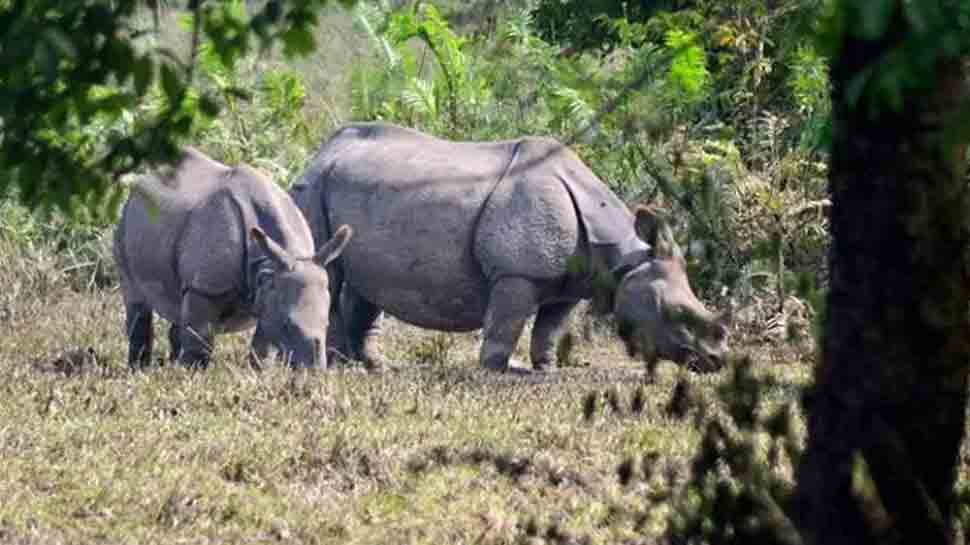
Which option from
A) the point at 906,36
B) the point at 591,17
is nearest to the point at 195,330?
the point at 591,17

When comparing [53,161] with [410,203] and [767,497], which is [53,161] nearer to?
[767,497]

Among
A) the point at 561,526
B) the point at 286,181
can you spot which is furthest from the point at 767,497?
the point at 286,181

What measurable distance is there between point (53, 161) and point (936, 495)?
2.18 m

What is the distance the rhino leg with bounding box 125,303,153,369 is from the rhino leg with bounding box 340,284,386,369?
3.85ft

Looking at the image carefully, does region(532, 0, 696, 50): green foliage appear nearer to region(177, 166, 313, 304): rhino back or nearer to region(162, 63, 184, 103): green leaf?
region(177, 166, 313, 304): rhino back

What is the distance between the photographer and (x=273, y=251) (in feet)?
42.3

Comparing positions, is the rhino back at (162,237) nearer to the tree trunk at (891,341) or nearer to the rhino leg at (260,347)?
the rhino leg at (260,347)

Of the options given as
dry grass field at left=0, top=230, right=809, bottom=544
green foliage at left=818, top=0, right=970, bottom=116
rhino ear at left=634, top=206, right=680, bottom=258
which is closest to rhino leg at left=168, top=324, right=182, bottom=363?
dry grass field at left=0, top=230, right=809, bottom=544

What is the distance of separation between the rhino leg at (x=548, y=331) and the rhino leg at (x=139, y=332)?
7.41ft

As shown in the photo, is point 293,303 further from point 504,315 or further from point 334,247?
point 504,315

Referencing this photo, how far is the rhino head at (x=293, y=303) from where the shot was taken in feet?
42.1

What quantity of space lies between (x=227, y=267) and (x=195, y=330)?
41cm

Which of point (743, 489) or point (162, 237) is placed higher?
point (743, 489)

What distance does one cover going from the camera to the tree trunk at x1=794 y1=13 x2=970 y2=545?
515cm
